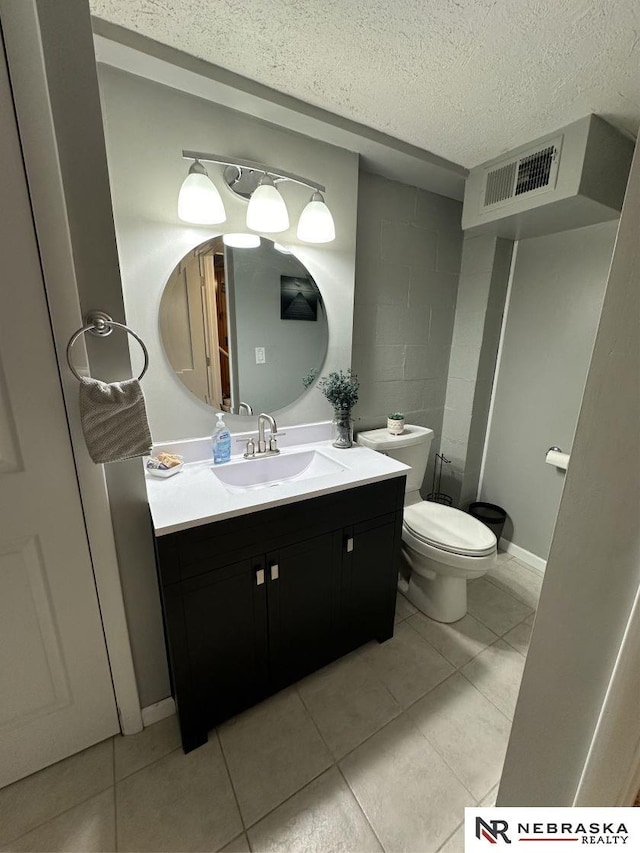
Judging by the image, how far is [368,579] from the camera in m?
1.41

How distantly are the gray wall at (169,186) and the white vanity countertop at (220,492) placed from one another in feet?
0.81

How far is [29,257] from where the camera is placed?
803 millimetres

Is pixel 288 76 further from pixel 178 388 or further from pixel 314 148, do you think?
pixel 178 388

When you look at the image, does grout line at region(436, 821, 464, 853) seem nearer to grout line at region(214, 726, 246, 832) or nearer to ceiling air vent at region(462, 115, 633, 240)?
grout line at region(214, 726, 246, 832)

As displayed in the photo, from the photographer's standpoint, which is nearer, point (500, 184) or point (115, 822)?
point (115, 822)

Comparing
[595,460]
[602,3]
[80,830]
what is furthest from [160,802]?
[602,3]

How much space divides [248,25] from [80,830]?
2.33 meters

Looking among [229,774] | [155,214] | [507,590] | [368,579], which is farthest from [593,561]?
[507,590]

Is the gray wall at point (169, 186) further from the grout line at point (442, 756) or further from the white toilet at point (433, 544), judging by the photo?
the grout line at point (442, 756)

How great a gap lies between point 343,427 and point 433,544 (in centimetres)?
68

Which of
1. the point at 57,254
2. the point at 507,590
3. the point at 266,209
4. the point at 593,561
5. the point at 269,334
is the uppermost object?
the point at 266,209

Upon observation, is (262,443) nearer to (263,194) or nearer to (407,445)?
(407,445)

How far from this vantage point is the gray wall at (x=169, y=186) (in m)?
1.16

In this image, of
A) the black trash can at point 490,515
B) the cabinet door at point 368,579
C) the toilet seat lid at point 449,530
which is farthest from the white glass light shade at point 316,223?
the black trash can at point 490,515
